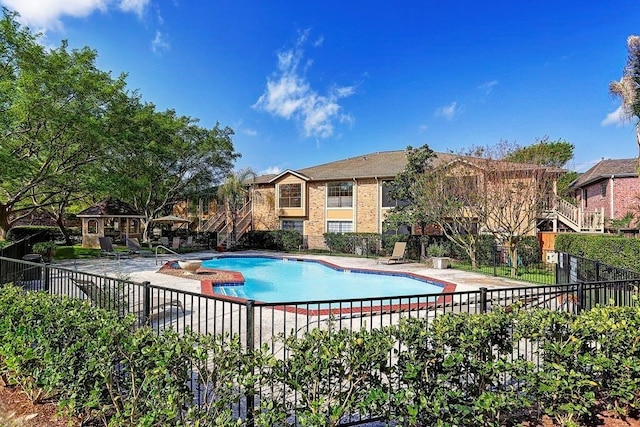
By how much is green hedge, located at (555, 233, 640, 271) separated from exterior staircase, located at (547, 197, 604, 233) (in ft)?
30.0

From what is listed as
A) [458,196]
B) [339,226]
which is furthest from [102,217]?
[458,196]

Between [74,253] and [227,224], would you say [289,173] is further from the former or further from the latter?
[74,253]

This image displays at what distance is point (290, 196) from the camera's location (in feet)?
99.9

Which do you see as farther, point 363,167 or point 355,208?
point 363,167

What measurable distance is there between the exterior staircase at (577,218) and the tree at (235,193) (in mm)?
22085

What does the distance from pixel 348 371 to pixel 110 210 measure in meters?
27.0

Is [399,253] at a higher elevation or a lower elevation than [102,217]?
lower

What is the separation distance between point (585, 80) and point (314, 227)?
20.1m

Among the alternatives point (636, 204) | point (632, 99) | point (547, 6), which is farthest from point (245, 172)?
point (636, 204)

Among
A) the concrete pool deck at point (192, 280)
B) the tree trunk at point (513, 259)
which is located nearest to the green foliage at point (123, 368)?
the concrete pool deck at point (192, 280)

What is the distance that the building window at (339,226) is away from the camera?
2801 cm

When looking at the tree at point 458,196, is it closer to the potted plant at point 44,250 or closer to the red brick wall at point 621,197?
the red brick wall at point 621,197

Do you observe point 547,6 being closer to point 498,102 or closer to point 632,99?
point 632,99

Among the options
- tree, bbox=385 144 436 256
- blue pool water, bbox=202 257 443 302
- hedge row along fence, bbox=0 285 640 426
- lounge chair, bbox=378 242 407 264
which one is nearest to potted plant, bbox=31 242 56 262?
blue pool water, bbox=202 257 443 302
